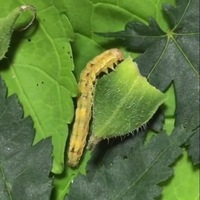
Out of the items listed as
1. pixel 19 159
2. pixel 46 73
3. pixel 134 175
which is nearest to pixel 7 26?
pixel 46 73

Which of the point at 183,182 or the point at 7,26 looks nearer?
the point at 7,26

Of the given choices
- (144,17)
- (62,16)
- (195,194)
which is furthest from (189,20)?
(195,194)

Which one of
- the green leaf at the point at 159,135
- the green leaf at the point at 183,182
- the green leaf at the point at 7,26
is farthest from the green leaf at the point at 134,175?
the green leaf at the point at 7,26

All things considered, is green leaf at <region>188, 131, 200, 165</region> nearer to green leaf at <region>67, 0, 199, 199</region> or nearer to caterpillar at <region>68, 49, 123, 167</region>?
green leaf at <region>67, 0, 199, 199</region>

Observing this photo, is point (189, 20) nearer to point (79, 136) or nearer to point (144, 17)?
point (144, 17)

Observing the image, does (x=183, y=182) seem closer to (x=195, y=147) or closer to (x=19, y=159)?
(x=195, y=147)

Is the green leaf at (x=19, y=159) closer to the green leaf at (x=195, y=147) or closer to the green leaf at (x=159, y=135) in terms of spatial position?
the green leaf at (x=159, y=135)
